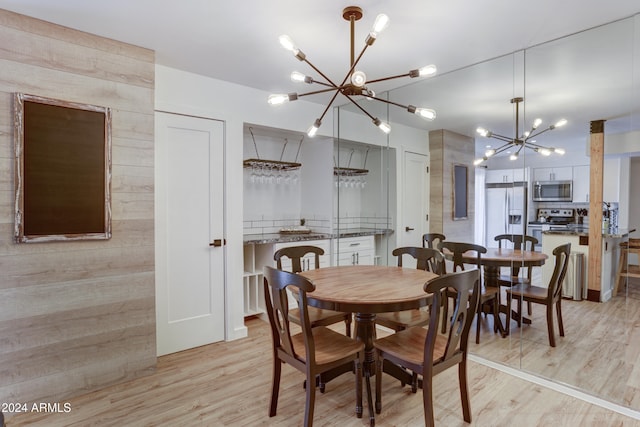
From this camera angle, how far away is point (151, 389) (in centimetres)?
244

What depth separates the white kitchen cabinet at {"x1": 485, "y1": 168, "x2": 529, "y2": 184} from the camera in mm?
2766

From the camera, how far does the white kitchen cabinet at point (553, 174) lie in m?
2.51

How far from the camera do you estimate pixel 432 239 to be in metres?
3.50

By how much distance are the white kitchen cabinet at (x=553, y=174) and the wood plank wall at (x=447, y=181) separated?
574 mm

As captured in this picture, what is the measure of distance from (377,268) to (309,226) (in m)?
1.84

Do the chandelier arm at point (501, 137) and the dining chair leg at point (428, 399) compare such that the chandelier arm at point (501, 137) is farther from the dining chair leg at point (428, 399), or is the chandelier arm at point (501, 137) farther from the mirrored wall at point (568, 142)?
the dining chair leg at point (428, 399)

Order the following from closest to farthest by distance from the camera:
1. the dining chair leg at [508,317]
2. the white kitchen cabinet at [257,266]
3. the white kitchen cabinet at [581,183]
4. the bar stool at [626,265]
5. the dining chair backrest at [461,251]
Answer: the bar stool at [626,265] → the white kitchen cabinet at [581,183] → the dining chair leg at [508,317] → the dining chair backrest at [461,251] → the white kitchen cabinet at [257,266]

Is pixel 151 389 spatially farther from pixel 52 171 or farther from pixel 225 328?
pixel 52 171

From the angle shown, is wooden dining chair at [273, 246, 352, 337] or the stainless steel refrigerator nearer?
wooden dining chair at [273, 246, 352, 337]

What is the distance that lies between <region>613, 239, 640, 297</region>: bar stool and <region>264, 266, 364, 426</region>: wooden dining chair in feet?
5.65

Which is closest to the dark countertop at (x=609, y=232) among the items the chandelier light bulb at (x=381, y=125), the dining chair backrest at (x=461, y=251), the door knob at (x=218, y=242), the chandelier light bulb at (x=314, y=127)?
the dining chair backrest at (x=461, y=251)

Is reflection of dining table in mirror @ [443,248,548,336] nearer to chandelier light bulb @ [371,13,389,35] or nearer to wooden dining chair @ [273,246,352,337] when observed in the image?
wooden dining chair @ [273,246,352,337]

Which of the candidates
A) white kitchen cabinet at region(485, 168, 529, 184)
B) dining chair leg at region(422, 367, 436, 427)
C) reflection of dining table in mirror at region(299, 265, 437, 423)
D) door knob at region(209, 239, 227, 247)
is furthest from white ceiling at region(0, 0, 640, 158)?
dining chair leg at region(422, 367, 436, 427)

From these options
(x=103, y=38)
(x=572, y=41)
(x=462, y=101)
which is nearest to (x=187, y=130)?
(x=103, y=38)
